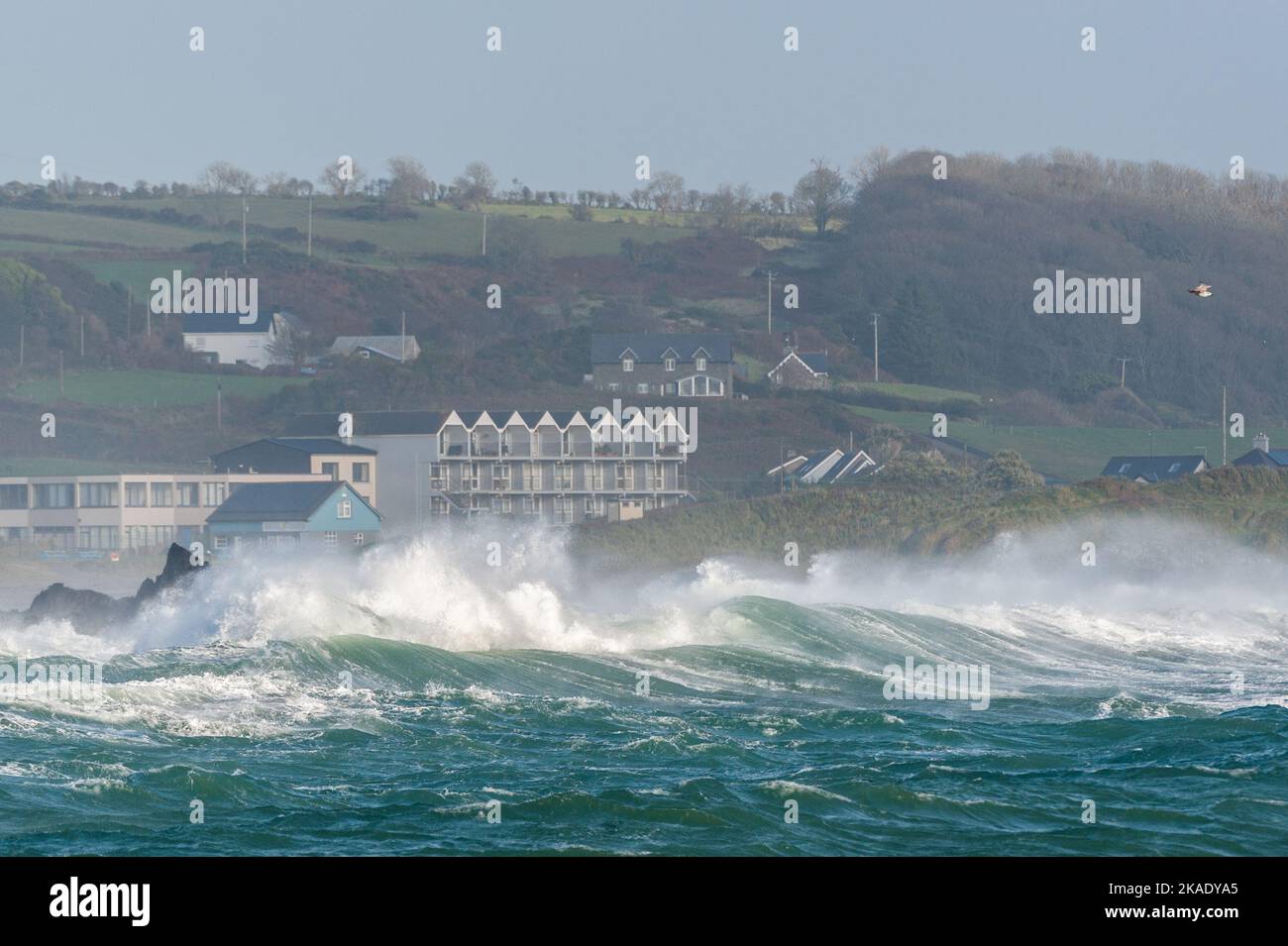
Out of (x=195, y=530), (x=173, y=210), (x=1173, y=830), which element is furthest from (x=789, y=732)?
(x=173, y=210)

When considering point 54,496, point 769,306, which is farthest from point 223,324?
point 54,496

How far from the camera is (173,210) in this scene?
13925cm

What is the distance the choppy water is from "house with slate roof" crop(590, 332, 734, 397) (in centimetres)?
6198

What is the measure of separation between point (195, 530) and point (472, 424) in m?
13.0

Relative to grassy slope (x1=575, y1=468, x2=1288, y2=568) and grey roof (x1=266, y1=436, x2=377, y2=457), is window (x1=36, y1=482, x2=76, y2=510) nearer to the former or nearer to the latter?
grey roof (x1=266, y1=436, x2=377, y2=457)

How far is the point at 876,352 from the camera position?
111562 mm

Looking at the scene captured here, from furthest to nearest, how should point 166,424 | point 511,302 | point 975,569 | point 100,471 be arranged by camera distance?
point 511,302 < point 166,424 < point 100,471 < point 975,569

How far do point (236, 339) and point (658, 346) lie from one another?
2742 centimetres

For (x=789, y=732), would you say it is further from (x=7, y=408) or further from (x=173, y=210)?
(x=173, y=210)

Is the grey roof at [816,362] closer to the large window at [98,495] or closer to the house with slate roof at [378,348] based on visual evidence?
the house with slate roof at [378,348]

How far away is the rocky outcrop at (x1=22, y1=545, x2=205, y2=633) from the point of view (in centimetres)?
3381

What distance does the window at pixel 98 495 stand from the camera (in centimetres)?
7344

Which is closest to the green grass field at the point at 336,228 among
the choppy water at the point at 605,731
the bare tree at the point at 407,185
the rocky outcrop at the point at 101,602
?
the bare tree at the point at 407,185

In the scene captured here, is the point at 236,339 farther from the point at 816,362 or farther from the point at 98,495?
the point at 98,495
